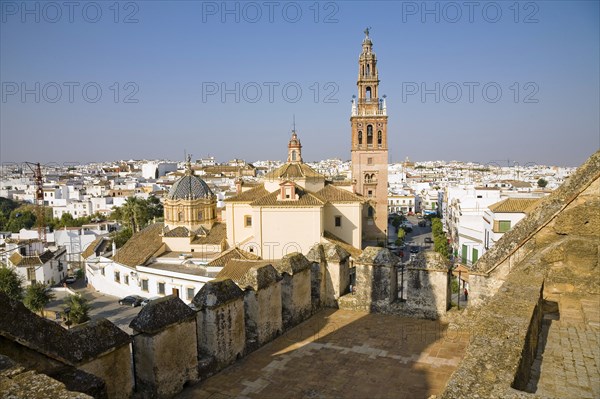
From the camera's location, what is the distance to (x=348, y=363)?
6859 millimetres

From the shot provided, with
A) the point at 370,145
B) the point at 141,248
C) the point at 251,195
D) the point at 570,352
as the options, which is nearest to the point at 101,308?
the point at 141,248

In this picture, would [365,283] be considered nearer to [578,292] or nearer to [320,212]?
[578,292]

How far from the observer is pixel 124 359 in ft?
18.0

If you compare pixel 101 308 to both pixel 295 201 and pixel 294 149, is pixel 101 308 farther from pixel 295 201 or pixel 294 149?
pixel 294 149

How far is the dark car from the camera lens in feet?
117

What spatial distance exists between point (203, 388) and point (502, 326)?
4.03 meters

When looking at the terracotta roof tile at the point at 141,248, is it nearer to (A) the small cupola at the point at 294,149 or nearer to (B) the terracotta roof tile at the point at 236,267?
(B) the terracotta roof tile at the point at 236,267

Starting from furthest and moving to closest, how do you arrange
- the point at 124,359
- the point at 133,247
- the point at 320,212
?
the point at 133,247
the point at 320,212
the point at 124,359

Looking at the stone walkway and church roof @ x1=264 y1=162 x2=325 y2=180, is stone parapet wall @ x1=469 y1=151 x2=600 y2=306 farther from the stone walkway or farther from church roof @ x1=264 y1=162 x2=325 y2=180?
church roof @ x1=264 y1=162 x2=325 y2=180

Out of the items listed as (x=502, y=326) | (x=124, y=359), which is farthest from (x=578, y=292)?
(x=124, y=359)

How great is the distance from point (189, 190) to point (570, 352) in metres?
37.4

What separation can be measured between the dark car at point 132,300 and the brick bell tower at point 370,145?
2452cm

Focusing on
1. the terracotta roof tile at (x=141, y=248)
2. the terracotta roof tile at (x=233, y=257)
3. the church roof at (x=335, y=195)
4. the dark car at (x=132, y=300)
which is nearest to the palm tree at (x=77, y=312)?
the dark car at (x=132, y=300)

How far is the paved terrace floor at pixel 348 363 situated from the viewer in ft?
20.0
